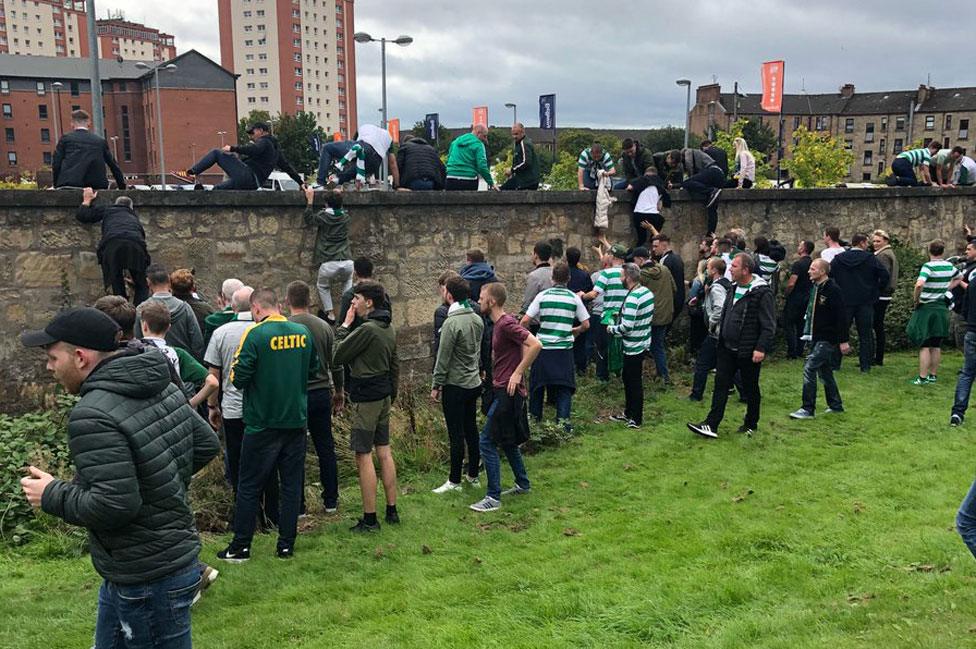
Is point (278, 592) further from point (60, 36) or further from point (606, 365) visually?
point (60, 36)

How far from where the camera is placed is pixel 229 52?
13875 centimetres

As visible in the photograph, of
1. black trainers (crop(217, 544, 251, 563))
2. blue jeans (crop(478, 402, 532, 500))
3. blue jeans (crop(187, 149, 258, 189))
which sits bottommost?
black trainers (crop(217, 544, 251, 563))

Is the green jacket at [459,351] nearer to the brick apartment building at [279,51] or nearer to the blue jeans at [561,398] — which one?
the blue jeans at [561,398]

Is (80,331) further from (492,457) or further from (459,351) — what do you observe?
(492,457)

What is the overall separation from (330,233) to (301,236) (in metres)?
0.37

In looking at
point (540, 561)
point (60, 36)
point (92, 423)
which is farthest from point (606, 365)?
point (60, 36)

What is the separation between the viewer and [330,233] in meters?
10.1

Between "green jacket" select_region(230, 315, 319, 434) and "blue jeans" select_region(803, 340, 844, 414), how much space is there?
6240 millimetres

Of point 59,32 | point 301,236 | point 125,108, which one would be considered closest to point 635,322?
point 301,236

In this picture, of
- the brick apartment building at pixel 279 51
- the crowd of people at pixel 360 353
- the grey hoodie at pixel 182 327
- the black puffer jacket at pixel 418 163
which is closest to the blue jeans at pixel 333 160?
the crowd of people at pixel 360 353

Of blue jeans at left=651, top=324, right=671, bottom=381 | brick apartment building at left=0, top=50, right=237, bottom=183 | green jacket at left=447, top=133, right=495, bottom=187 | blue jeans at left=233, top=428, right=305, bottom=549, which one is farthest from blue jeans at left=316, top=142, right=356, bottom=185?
brick apartment building at left=0, top=50, right=237, bottom=183

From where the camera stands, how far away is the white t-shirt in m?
13.1

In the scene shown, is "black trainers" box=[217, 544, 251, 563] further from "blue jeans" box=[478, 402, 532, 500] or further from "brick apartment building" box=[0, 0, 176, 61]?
"brick apartment building" box=[0, 0, 176, 61]

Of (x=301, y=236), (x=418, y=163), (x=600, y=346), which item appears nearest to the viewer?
(x=301, y=236)
